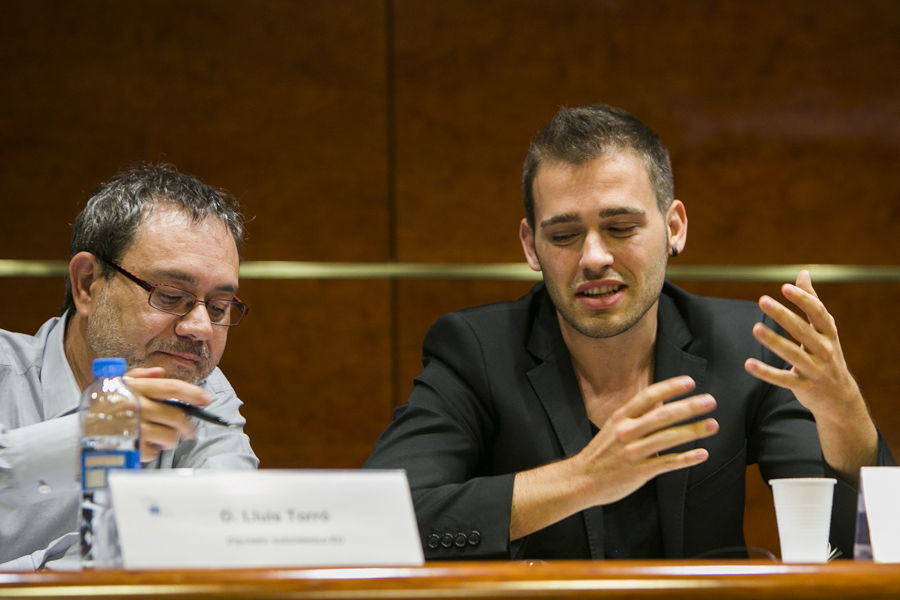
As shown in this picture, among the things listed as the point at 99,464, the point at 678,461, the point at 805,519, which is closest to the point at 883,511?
the point at 805,519

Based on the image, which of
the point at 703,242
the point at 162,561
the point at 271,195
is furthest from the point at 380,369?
the point at 162,561

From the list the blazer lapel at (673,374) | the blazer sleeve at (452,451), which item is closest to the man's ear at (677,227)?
the blazer lapel at (673,374)

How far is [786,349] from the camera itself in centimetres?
137

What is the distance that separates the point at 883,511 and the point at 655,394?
1.03 feet

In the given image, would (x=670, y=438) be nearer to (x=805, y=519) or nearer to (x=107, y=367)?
(x=805, y=519)

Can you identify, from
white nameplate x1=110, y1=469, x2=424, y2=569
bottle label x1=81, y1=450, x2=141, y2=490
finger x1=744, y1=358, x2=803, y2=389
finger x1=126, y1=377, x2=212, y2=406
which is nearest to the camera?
white nameplate x1=110, y1=469, x2=424, y2=569

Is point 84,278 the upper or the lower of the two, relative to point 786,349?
upper

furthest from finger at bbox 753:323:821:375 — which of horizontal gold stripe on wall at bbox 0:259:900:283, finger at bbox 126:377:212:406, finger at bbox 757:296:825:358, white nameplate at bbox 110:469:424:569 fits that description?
horizontal gold stripe on wall at bbox 0:259:900:283

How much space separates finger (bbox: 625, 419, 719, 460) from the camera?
121 centimetres

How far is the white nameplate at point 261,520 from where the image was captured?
0.91m

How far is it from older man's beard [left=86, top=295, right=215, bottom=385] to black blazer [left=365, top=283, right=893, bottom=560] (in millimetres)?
397

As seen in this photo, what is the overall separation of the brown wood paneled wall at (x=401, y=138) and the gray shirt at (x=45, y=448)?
0.83 meters

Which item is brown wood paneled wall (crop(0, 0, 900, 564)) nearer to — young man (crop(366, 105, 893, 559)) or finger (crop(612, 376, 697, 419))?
young man (crop(366, 105, 893, 559))

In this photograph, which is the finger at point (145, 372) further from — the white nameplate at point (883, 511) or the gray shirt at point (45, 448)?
the white nameplate at point (883, 511)
